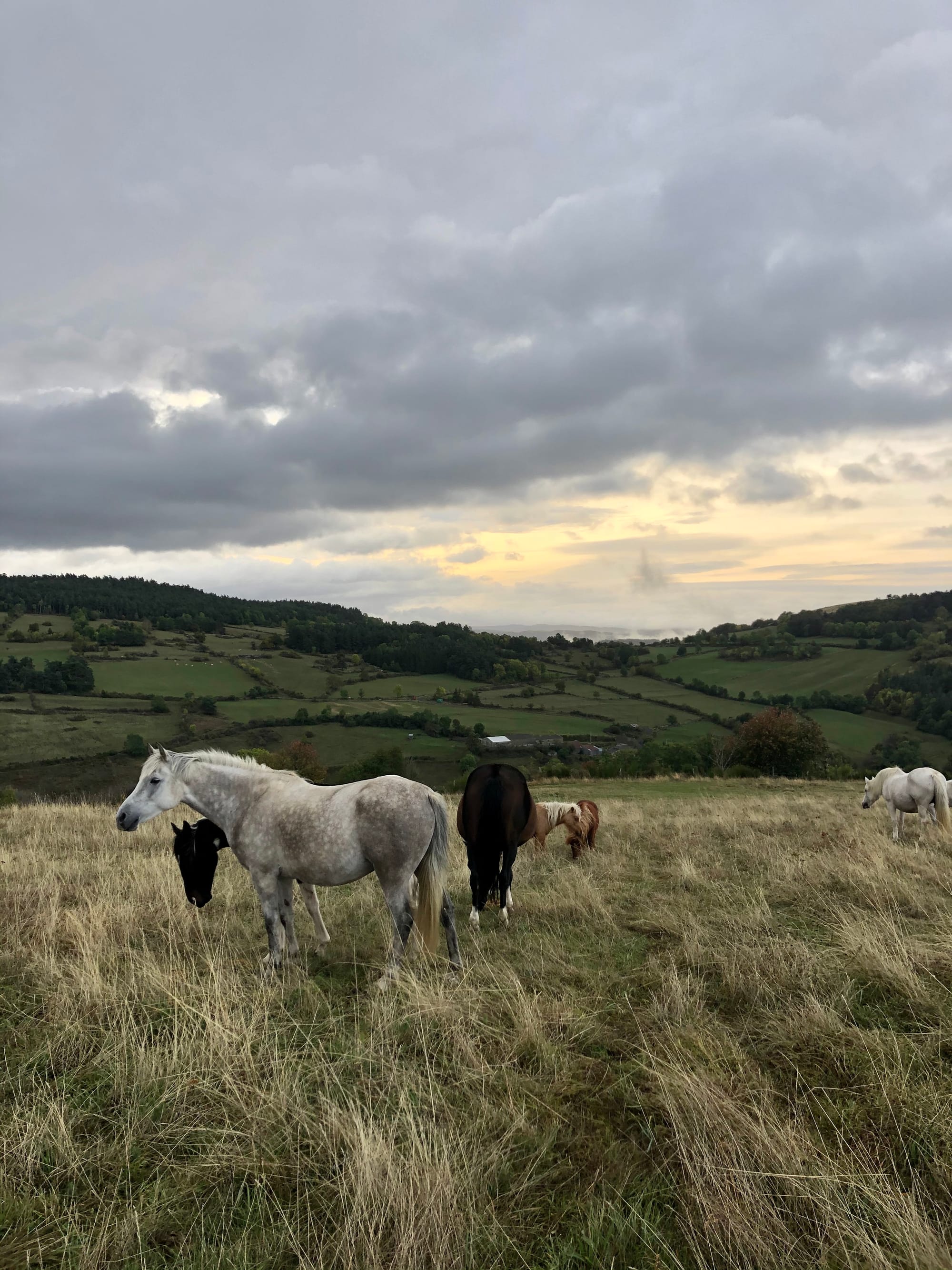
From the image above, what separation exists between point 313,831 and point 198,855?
7.41 ft

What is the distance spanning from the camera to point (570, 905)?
7.74 meters

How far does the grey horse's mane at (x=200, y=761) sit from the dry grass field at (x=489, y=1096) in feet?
6.10

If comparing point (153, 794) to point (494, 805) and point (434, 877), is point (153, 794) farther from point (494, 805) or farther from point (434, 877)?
point (494, 805)

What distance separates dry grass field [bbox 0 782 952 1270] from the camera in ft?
8.76

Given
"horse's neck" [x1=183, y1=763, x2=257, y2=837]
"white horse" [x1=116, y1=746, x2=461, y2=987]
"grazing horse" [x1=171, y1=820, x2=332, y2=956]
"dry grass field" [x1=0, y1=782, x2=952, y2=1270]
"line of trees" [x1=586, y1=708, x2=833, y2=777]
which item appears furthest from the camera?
"line of trees" [x1=586, y1=708, x2=833, y2=777]

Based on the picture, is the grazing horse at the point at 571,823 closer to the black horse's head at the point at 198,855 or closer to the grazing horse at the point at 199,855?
the grazing horse at the point at 199,855

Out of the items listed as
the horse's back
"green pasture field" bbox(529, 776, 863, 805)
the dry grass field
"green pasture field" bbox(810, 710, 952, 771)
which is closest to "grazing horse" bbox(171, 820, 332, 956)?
the dry grass field

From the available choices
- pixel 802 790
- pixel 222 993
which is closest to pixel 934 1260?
pixel 222 993

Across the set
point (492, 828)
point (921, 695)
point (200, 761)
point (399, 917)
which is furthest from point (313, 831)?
A: point (921, 695)

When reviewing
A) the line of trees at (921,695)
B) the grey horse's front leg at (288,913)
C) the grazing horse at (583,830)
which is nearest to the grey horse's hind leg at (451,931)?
the grey horse's front leg at (288,913)

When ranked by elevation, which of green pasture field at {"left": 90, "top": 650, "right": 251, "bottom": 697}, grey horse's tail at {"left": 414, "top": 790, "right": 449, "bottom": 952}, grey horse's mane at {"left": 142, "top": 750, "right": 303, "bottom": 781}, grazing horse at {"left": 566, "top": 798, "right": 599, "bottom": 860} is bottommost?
green pasture field at {"left": 90, "top": 650, "right": 251, "bottom": 697}

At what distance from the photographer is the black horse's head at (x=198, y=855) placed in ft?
23.3

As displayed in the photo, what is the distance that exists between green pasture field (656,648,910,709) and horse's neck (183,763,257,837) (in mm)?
94054

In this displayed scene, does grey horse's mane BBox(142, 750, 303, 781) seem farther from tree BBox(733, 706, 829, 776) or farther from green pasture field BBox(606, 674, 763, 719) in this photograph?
green pasture field BBox(606, 674, 763, 719)
